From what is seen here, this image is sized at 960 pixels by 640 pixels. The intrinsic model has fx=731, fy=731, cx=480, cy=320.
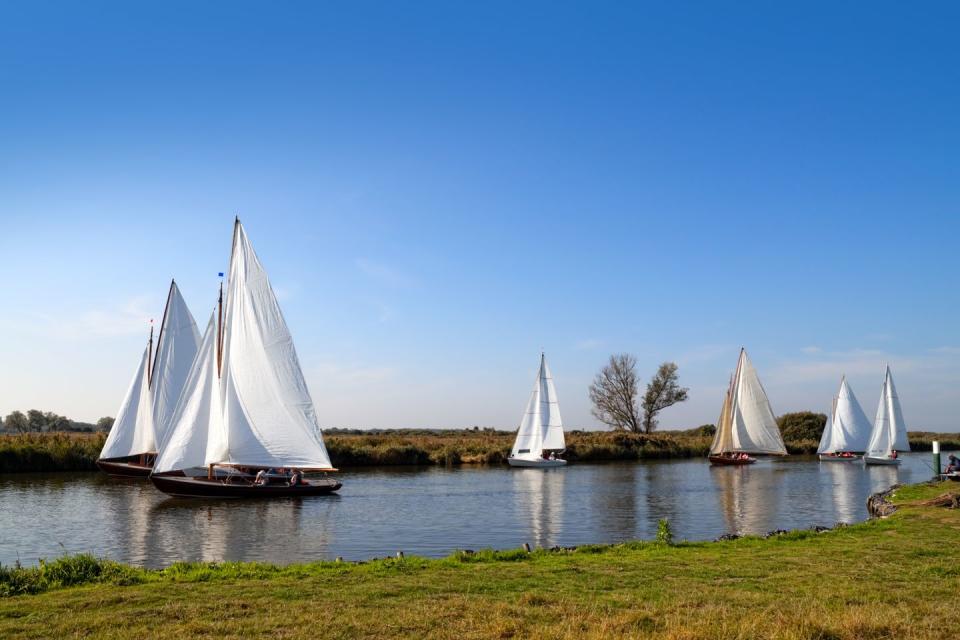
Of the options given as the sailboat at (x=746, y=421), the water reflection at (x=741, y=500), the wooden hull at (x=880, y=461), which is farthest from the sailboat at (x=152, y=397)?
the wooden hull at (x=880, y=461)

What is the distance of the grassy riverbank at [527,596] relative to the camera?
8.34 meters

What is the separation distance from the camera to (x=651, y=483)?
42.4m

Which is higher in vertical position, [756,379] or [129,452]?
[756,379]

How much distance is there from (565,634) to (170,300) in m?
44.3

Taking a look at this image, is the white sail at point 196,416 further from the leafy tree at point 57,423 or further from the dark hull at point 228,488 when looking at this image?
the leafy tree at point 57,423

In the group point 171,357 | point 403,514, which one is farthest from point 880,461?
point 171,357

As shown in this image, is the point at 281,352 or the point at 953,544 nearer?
the point at 953,544

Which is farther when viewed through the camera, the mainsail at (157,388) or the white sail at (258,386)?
the mainsail at (157,388)

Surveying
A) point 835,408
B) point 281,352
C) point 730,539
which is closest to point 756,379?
point 835,408

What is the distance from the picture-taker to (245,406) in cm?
3353

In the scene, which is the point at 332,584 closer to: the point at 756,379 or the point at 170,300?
the point at 170,300

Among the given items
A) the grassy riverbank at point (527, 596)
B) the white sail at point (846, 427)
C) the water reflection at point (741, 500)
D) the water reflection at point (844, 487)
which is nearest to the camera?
the grassy riverbank at point (527, 596)

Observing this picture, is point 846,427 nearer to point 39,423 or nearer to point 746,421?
point 746,421

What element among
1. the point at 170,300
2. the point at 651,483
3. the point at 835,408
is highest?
the point at 170,300
